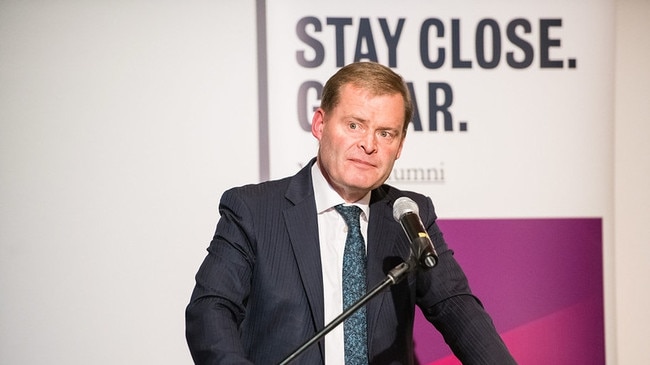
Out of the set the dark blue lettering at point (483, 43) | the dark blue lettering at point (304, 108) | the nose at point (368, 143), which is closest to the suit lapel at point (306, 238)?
the nose at point (368, 143)

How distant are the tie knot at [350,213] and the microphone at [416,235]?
1.48 feet

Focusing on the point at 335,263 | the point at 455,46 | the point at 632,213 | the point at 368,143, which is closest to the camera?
the point at 368,143

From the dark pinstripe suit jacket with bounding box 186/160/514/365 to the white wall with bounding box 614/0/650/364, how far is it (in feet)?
5.72

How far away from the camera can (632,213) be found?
3916mm

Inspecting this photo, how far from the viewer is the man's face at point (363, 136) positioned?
2357 mm

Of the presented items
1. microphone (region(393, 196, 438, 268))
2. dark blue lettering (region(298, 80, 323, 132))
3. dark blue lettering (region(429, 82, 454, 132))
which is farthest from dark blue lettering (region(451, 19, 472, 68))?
microphone (region(393, 196, 438, 268))

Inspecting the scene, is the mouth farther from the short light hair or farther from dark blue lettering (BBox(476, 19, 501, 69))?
dark blue lettering (BBox(476, 19, 501, 69))

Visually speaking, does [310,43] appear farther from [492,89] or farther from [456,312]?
[456,312]

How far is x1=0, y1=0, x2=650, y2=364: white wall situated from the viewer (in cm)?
359

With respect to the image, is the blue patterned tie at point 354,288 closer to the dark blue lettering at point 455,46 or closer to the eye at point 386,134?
the eye at point 386,134

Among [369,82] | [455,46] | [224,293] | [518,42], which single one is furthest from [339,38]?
[224,293]

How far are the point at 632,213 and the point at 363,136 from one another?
2056 millimetres

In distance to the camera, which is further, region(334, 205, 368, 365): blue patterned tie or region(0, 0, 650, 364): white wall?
region(0, 0, 650, 364): white wall

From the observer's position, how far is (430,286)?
2.44 meters
